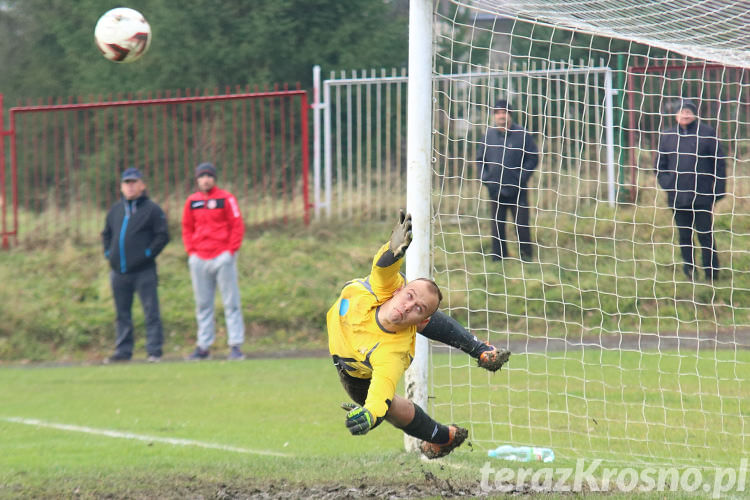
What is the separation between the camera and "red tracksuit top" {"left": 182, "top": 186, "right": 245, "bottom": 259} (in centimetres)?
1182

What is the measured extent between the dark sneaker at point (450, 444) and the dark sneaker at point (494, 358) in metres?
0.46

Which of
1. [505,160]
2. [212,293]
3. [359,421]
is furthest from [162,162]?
[359,421]

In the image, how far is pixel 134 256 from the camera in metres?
12.0

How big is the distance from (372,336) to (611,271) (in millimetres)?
6992

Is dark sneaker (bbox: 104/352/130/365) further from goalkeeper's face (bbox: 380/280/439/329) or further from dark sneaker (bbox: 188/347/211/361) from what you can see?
goalkeeper's face (bbox: 380/280/439/329)

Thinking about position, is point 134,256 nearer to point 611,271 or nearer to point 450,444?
point 611,271

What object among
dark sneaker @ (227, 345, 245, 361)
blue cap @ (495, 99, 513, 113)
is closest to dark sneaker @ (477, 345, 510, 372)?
blue cap @ (495, 99, 513, 113)

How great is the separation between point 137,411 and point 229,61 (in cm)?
→ 1258

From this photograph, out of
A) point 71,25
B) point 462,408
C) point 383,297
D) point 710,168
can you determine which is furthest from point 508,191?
point 71,25

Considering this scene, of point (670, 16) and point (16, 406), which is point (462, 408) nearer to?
point (670, 16)

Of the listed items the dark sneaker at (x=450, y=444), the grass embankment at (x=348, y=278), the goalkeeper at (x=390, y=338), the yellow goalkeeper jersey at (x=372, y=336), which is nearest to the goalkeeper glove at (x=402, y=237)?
the goalkeeper at (x=390, y=338)

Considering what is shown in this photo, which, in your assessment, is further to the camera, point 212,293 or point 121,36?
point 212,293

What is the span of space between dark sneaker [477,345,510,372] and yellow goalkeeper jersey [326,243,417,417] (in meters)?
0.51

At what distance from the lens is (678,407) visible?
27.8ft
